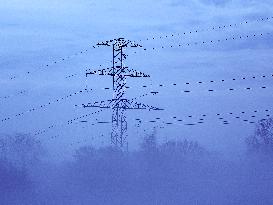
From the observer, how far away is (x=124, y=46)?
36.7 m

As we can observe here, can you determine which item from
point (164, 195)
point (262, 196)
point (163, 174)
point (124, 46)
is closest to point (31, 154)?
point (163, 174)

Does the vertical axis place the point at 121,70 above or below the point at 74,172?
above

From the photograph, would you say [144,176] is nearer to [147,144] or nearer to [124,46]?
[147,144]

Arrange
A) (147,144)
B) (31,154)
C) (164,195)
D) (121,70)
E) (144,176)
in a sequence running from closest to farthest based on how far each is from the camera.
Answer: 1. (121,70)
2. (164,195)
3. (144,176)
4. (147,144)
5. (31,154)

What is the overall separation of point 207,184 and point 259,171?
13489 millimetres

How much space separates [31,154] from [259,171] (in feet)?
125

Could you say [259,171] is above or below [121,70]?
below

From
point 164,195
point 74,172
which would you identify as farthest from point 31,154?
point 164,195

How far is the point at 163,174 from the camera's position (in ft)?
231

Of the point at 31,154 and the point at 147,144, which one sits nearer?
the point at 147,144

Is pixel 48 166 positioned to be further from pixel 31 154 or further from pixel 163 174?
pixel 163 174

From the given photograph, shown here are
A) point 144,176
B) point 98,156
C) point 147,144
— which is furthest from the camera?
point 147,144

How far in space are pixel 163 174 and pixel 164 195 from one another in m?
10.6

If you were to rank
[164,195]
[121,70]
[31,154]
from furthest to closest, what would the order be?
[31,154] < [164,195] < [121,70]
